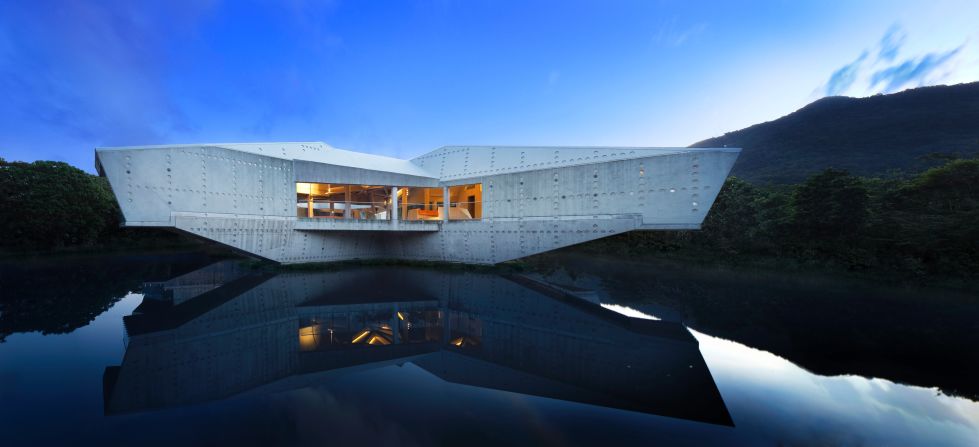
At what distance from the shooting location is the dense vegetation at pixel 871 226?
1530 centimetres

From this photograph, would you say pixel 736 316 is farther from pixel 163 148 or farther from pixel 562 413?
pixel 163 148

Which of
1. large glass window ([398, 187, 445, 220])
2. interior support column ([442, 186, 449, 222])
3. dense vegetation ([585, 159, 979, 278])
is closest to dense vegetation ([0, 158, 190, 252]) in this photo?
large glass window ([398, 187, 445, 220])

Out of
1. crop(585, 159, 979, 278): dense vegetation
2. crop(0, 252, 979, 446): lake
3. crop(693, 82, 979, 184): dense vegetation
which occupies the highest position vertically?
crop(693, 82, 979, 184): dense vegetation

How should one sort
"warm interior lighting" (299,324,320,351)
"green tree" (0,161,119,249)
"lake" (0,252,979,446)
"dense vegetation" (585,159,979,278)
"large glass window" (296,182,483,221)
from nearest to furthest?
"lake" (0,252,979,446) < "warm interior lighting" (299,324,320,351) < "dense vegetation" (585,159,979,278) < "large glass window" (296,182,483,221) < "green tree" (0,161,119,249)

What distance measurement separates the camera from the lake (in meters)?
4.25

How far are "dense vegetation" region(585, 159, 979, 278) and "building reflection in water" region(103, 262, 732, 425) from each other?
15.6m

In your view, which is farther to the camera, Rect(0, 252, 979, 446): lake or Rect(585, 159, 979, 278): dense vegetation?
Rect(585, 159, 979, 278): dense vegetation

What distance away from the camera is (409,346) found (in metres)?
7.30

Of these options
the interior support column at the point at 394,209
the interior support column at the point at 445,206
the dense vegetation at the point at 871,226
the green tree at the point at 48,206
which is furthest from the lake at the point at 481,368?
the green tree at the point at 48,206

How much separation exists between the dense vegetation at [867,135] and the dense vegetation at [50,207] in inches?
2671

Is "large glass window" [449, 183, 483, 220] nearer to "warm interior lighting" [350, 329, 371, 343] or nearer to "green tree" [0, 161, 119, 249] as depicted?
"warm interior lighting" [350, 329, 371, 343]

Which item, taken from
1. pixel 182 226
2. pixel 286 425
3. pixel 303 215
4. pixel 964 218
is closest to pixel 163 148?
pixel 182 226

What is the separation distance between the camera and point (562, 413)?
4.64m

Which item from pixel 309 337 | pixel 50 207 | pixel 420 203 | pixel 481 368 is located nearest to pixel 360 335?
pixel 309 337
